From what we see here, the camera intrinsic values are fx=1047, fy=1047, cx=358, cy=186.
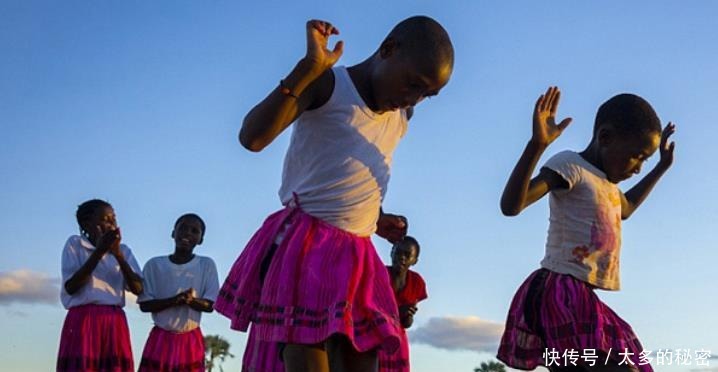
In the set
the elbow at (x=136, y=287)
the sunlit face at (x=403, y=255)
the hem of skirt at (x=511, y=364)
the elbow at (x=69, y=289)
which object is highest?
the sunlit face at (x=403, y=255)

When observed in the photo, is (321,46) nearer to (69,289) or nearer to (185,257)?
(69,289)

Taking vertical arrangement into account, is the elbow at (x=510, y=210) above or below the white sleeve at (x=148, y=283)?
below

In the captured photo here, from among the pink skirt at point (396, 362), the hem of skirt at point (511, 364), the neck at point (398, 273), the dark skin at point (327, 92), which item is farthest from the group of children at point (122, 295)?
the dark skin at point (327, 92)

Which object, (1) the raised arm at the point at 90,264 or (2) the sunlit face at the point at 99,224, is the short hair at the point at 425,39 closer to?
(1) the raised arm at the point at 90,264

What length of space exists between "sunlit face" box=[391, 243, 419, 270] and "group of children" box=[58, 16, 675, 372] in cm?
350

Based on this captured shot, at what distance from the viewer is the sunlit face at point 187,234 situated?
356 inches

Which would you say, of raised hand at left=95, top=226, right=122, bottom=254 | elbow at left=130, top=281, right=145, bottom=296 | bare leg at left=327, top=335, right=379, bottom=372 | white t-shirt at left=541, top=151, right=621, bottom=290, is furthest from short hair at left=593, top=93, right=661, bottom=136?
elbow at left=130, top=281, right=145, bottom=296

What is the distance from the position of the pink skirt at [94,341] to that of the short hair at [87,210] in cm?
70

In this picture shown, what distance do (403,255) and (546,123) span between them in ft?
14.7

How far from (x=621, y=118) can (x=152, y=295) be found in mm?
4872

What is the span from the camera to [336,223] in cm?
396

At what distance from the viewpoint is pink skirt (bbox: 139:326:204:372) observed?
870cm

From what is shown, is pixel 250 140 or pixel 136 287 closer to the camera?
pixel 250 140

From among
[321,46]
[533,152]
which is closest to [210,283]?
[533,152]
